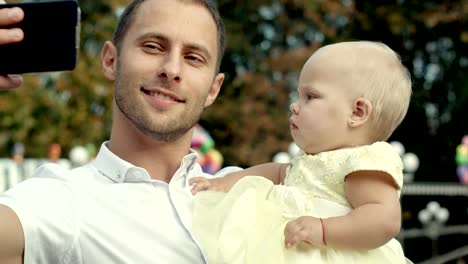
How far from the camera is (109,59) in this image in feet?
8.70

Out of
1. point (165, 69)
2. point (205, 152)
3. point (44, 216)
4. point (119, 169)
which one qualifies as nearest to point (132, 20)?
point (165, 69)

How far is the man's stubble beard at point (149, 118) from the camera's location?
2.43 metres

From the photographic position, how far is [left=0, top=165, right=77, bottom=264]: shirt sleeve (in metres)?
2.10

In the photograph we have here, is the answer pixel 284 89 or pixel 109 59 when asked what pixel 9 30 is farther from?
pixel 284 89

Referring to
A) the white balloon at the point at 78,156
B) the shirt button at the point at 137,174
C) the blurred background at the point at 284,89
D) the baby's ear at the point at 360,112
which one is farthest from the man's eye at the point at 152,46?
the blurred background at the point at 284,89

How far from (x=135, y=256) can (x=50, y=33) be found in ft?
2.13

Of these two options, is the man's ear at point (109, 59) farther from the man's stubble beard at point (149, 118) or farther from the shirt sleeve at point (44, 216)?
the shirt sleeve at point (44, 216)

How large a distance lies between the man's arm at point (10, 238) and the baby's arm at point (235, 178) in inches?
20.9

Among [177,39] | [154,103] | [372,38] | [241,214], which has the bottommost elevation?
[372,38]

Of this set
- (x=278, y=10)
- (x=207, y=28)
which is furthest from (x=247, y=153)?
(x=207, y=28)

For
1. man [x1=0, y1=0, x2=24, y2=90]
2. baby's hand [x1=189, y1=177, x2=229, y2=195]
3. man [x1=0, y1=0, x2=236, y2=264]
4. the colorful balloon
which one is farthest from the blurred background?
man [x1=0, y1=0, x2=24, y2=90]

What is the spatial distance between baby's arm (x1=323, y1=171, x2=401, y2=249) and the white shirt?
0.40m

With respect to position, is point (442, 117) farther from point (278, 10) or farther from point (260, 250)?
point (260, 250)

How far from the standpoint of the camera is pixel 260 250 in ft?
6.97
